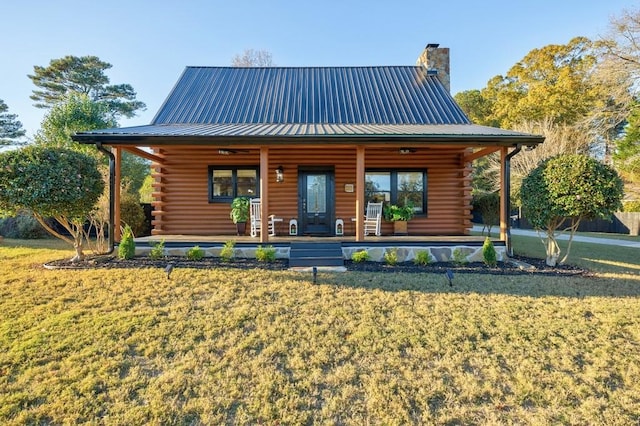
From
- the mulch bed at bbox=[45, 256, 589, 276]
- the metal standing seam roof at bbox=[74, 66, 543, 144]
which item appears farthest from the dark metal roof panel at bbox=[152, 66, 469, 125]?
the mulch bed at bbox=[45, 256, 589, 276]

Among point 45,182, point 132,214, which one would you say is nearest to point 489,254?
point 45,182

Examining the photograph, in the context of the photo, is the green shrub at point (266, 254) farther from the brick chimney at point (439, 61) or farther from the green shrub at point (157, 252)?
the brick chimney at point (439, 61)

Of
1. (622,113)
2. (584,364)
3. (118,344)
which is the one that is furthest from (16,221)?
(622,113)

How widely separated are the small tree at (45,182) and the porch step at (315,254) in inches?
169

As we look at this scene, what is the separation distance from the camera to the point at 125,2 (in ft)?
33.9

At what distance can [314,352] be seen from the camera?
130 inches

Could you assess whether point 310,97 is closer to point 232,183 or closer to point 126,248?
point 232,183

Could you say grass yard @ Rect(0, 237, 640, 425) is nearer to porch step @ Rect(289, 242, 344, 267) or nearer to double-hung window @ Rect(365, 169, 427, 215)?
porch step @ Rect(289, 242, 344, 267)

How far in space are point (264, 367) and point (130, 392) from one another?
1.11 meters

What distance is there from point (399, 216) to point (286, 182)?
3331 millimetres

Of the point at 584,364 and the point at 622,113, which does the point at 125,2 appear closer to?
the point at 584,364

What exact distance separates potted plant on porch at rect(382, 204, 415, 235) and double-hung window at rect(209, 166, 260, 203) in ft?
12.5

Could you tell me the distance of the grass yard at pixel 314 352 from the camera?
8.31ft

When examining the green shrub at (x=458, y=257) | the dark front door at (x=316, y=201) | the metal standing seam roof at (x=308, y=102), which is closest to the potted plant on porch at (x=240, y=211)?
the dark front door at (x=316, y=201)
